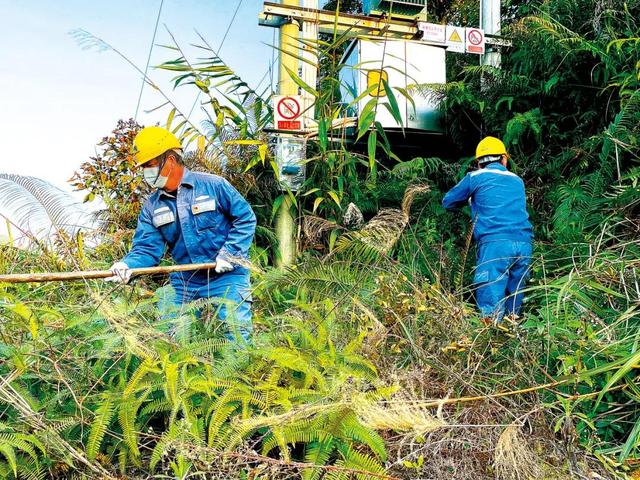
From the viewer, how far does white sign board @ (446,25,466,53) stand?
21.0 ft

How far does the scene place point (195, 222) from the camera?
3955 mm

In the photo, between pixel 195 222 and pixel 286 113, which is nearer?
→ pixel 195 222

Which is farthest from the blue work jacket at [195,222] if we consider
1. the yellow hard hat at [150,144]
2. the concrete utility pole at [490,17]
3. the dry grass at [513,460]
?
the concrete utility pole at [490,17]

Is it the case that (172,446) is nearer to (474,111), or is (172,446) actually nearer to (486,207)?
(486,207)

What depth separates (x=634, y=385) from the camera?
7.25 ft

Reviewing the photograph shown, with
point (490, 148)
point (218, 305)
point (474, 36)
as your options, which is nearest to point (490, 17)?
point (474, 36)

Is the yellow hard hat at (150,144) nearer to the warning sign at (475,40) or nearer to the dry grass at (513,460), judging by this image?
the dry grass at (513,460)

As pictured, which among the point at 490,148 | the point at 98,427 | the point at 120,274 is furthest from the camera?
the point at 490,148

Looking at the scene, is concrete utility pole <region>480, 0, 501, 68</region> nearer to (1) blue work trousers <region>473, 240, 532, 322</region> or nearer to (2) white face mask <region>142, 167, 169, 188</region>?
(1) blue work trousers <region>473, 240, 532, 322</region>

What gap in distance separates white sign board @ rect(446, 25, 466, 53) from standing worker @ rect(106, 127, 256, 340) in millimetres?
3494

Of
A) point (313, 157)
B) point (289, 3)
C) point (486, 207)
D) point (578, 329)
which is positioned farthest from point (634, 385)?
point (289, 3)

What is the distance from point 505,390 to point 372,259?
3.39 ft

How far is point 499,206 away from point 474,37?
8.35 ft

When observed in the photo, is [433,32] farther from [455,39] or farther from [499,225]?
[499,225]
